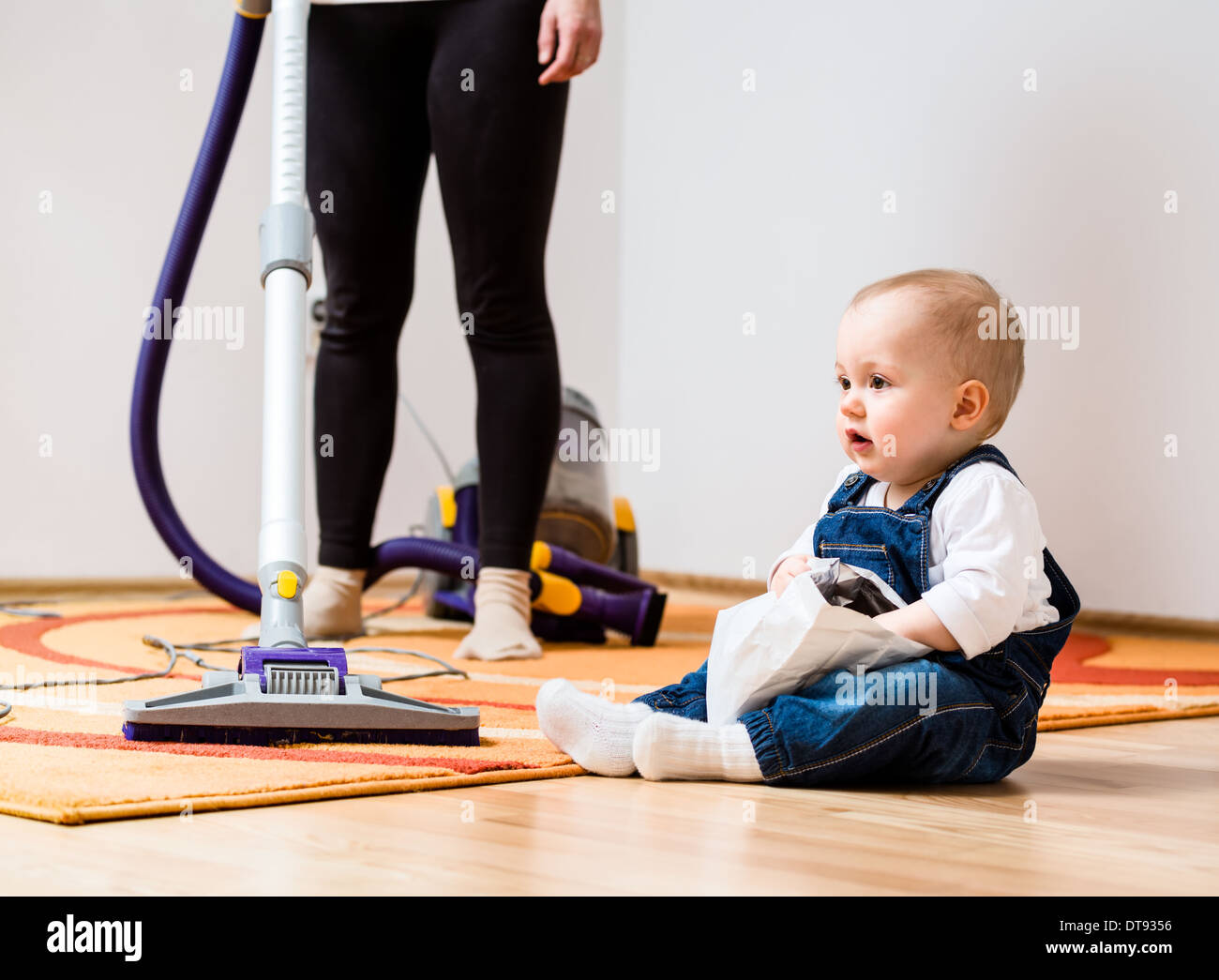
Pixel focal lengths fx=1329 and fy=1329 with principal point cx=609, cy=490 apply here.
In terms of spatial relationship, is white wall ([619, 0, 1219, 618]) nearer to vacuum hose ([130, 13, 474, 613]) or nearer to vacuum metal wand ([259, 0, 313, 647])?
vacuum hose ([130, 13, 474, 613])

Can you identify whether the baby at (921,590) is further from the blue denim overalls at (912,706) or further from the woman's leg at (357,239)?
the woman's leg at (357,239)

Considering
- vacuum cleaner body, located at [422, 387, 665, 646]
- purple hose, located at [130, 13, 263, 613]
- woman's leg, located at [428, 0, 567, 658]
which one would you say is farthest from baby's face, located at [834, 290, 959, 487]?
vacuum cleaner body, located at [422, 387, 665, 646]

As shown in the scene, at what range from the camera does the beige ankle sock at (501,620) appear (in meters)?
1.61

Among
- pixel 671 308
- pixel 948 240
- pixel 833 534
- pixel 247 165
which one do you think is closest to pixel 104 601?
pixel 247 165

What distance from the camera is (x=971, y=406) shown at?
3.13 feet

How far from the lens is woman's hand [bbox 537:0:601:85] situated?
1.54 metres

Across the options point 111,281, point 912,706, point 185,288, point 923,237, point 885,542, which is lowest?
point 912,706

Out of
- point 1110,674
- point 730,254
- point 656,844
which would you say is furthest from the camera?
point 730,254

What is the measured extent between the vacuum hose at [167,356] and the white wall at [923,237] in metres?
1.15

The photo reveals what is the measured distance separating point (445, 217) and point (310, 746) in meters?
0.88

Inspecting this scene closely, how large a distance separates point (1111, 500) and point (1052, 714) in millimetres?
1256

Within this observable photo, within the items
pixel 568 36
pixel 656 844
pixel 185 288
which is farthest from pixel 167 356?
pixel 656 844

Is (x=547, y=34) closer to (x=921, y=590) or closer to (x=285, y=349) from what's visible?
(x=285, y=349)
